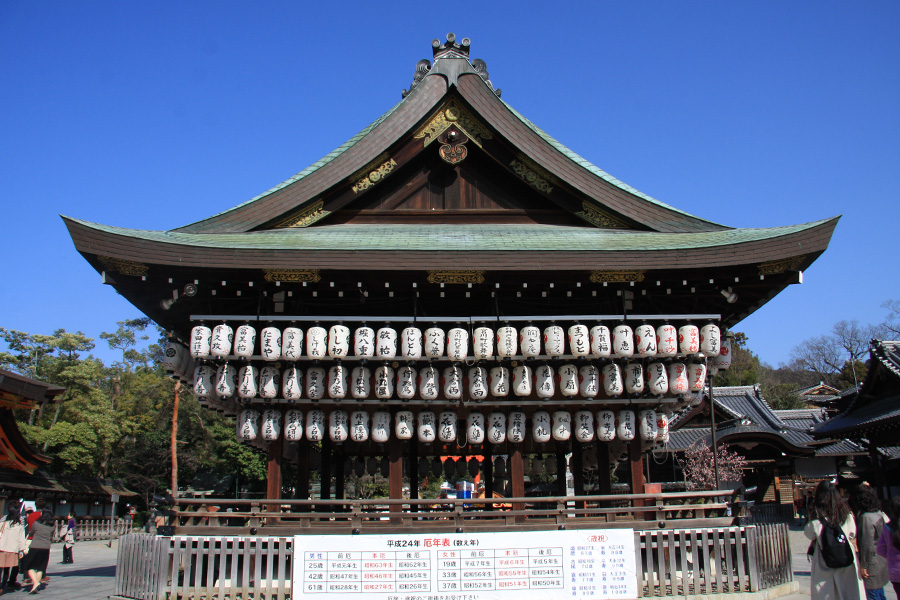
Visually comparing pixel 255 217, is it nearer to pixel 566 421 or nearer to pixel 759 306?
pixel 566 421

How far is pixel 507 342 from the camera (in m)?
10.9

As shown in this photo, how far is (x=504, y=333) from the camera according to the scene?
10953mm

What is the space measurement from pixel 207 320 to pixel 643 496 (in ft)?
25.7

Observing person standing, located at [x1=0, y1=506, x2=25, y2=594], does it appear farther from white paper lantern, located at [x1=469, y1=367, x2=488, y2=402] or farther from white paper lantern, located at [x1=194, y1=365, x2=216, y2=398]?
white paper lantern, located at [x1=469, y1=367, x2=488, y2=402]

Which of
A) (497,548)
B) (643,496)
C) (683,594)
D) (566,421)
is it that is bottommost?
(683,594)

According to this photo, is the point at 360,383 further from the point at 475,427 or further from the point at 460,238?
the point at 460,238

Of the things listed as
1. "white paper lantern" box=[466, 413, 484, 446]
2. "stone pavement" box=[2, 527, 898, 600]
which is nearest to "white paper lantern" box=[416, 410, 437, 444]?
"white paper lantern" box=[466, 413, 484, 446]

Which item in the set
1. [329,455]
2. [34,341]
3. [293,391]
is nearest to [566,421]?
[293,391]

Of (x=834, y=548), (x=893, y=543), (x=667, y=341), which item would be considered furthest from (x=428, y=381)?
(x=893, y=543)

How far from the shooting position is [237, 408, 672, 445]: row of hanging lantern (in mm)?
11195

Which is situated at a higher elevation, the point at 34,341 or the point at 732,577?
the point at 34,341

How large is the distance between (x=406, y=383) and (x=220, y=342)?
317 cm

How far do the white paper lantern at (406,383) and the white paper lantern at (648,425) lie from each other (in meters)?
4.06

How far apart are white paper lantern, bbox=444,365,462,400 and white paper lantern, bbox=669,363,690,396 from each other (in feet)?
12.0
